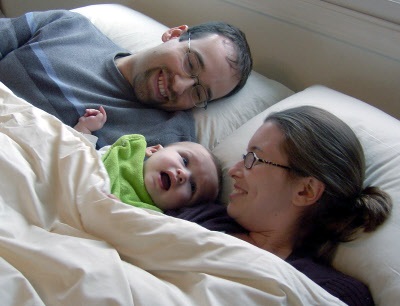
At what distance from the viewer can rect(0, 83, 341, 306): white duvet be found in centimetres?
74

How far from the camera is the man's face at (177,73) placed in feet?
4.83

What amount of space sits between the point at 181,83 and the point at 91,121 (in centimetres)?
32

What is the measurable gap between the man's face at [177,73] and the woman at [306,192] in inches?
17.4

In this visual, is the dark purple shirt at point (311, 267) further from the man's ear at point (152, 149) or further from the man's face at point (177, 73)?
the man's face at point (177, 73)

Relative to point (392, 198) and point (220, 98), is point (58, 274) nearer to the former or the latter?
point (392, 198)

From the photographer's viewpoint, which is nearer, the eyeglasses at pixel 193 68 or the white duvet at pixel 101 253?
the white duvet at pixel 101 253

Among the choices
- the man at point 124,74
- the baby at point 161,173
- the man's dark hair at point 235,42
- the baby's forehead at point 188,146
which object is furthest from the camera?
the man's dark hair at point 235,42

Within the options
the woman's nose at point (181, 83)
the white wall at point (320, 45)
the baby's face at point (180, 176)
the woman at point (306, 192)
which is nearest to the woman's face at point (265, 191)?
the woman at point (306, 192)

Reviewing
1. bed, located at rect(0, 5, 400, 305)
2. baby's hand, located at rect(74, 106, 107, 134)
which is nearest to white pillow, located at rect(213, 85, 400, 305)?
bed, located at rect(0, 5, 400, 305)

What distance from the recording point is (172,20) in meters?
2.12

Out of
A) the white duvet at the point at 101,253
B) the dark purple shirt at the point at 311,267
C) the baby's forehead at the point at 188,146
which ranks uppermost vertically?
the white duvet at the point at 101,253

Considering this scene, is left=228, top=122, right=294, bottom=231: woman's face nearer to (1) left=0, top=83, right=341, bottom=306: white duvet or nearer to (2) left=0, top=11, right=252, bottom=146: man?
(1) left=0, top=83, right=341, bottom=306: white duvet

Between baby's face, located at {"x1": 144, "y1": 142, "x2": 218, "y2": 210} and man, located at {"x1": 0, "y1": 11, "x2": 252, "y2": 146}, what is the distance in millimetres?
160

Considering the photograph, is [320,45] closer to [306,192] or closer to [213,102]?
[213,102]
